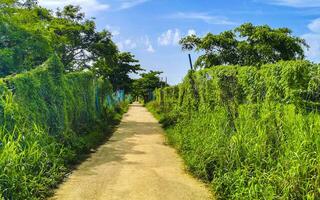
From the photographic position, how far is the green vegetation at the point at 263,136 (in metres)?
6.11

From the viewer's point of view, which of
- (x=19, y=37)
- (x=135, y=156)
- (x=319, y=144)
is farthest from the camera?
(x=19, y=37)

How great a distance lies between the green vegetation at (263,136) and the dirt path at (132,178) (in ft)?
1.46

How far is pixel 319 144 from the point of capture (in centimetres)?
613

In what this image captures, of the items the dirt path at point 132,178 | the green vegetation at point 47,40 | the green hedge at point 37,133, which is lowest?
the dirt path at point 132,178

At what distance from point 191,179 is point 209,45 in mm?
25313

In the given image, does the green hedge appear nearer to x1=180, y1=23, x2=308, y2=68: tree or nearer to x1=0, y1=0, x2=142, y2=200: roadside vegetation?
x1=0, y1=0, x2=142, y2=200: roadside vegetation

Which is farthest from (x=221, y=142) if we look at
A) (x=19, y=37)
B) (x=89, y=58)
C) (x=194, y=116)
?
(x=89, y=58)

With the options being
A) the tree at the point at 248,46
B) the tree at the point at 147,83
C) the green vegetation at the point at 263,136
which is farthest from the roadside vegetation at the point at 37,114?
the tree at the point at 147,83

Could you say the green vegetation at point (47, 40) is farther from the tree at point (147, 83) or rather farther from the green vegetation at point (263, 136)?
the tree at point (147, 83)

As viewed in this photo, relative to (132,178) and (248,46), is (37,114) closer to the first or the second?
(132,178)

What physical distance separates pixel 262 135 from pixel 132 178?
8.84ft

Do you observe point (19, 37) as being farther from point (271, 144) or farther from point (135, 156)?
point (271, 144)

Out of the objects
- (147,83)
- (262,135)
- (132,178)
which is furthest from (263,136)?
(147,83)

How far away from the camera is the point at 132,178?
8.67 meters
